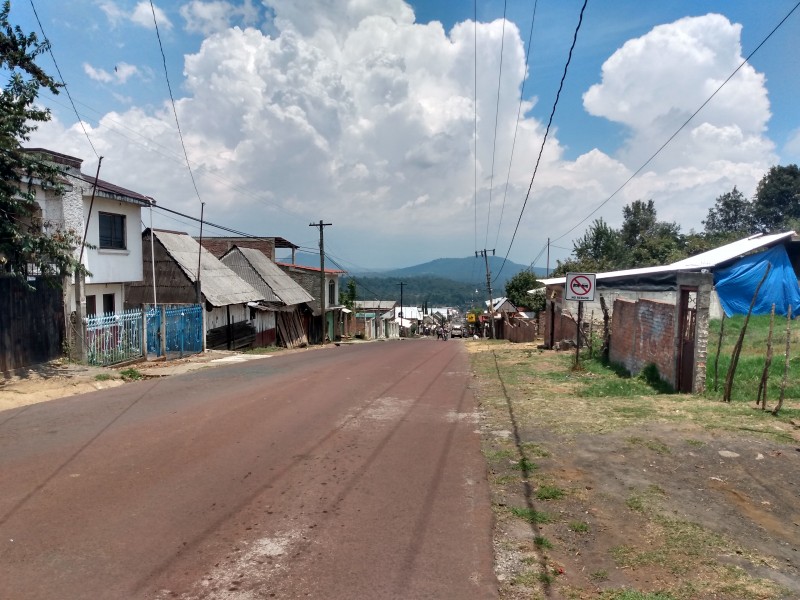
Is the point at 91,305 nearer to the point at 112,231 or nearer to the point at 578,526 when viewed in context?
the point at 112,231

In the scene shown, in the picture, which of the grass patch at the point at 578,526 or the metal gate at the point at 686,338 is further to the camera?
the metal gate at the point at 686,338

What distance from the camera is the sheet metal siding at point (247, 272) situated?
3231cm

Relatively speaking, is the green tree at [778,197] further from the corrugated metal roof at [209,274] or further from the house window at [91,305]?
the house window at [91,305]

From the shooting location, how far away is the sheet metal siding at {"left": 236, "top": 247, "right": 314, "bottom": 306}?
3341 centimetres

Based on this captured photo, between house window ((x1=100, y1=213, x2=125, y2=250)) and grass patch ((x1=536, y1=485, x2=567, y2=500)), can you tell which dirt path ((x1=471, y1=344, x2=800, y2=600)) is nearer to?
grass patch ((x1=536, y1=485, x2=567, y2=500))

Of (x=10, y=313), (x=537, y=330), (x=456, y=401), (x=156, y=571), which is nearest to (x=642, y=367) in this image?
(x=456, y=401)

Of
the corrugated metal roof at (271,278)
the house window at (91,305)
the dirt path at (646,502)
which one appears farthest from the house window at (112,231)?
the dirt path at (646,502)

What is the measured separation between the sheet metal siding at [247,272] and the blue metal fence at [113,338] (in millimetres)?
14332

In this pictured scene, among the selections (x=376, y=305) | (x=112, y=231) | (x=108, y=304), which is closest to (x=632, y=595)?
(x=112, y=231)

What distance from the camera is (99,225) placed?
59.8 feet

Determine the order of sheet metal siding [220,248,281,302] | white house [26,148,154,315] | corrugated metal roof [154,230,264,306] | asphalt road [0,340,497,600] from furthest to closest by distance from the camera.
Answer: sheet metal siding [220,248,281,302] < corrugated metal roof [154,230,264,306] < white house [26,148,154,315] < asphalt road [0,340,497,600]

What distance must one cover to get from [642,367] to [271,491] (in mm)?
10723

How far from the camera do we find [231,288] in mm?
27656

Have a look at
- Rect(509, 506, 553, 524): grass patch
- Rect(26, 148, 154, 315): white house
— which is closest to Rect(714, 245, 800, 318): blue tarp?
Rect(509, 506, 553, 524): grass patch
